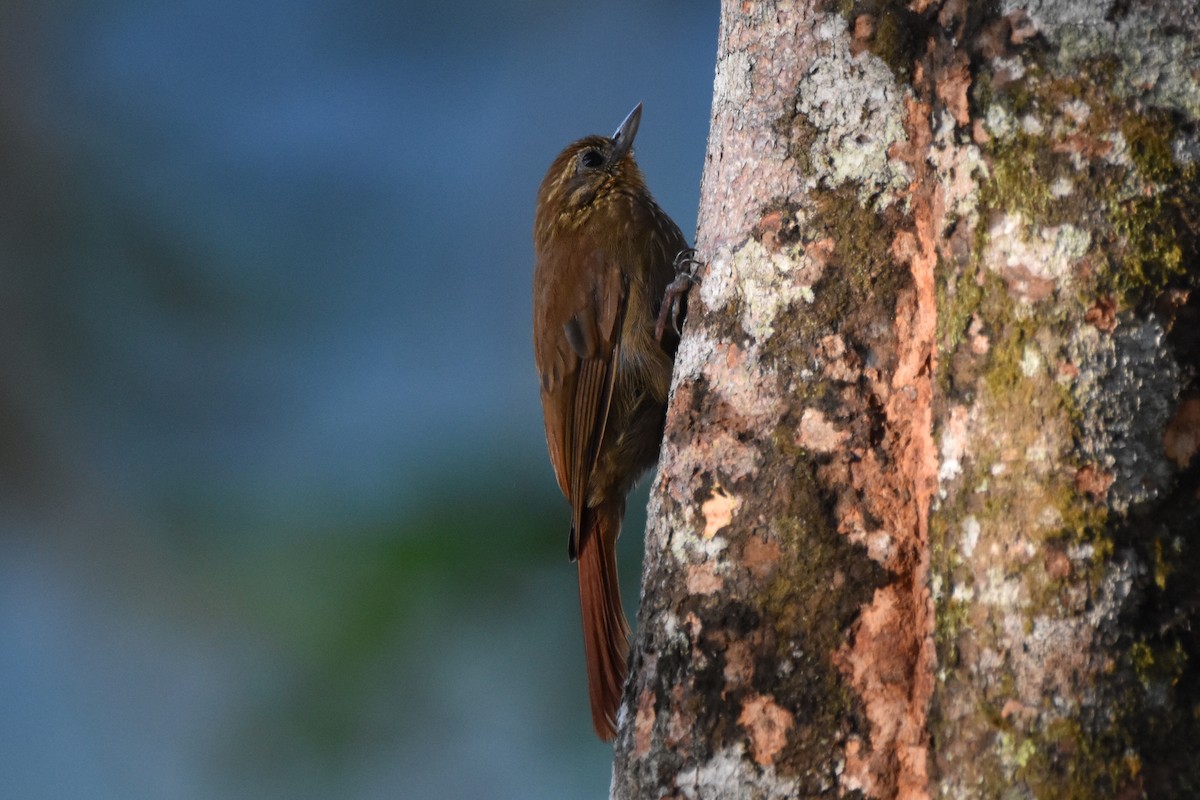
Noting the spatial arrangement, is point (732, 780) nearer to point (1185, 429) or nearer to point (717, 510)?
point (717, 510)

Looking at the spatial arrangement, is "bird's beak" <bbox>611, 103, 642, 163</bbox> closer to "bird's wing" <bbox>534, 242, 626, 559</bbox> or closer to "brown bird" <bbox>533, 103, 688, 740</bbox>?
"brown bird" <bbox>533, 103, 688, 740</bbox>

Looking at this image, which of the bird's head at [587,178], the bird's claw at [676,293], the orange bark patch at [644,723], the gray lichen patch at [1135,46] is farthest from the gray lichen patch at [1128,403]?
the bird's head at [587,178]

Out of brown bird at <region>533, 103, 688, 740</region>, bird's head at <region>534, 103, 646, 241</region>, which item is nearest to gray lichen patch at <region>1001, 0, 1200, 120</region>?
brown bird at <region>533, 103, 688, 740</region>

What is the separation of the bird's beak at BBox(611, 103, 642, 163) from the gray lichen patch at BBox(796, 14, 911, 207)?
5.94 ft

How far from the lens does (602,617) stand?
3.09 m

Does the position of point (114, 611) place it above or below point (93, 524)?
below

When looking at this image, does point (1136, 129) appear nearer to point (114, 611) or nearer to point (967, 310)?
point (967, 310)

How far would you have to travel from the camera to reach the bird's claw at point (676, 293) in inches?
105

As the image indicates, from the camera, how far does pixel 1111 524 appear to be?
1.42 meters

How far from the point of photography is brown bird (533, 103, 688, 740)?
3.16m

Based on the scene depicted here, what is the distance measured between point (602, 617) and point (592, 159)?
1440mm

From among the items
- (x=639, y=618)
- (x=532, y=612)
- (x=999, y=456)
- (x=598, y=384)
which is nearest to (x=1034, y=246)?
(x=999, y=456)

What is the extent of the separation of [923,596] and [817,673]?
176 mm

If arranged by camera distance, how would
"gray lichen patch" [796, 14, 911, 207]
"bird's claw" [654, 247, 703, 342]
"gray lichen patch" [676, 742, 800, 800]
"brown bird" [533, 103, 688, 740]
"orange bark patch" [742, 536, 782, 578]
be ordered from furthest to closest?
"brown bird" [533, 103, 688, 740] < "bird's claw" [654, 247, 703, 342] < "gray lichen patch" [796, 14, 911, 207] < "orange bark patch" [742, 536, 782, 578] < "gray lichen patch" [676, 742, 800, 800]
